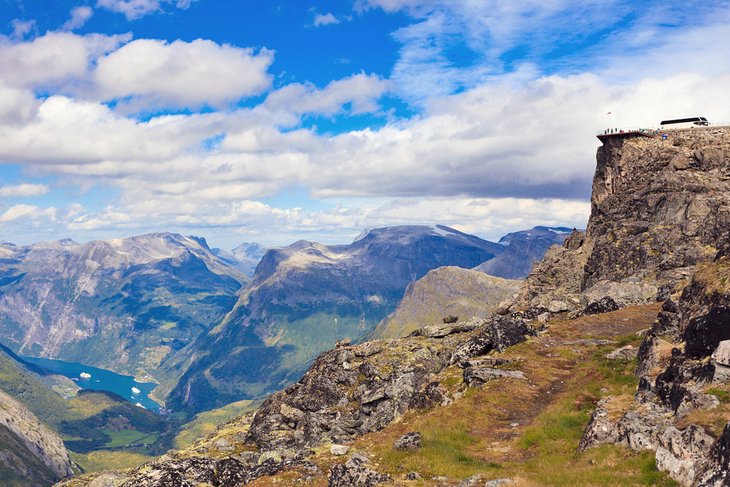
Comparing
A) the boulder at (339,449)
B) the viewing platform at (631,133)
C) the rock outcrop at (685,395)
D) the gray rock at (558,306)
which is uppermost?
the viewing platform at (631,133)

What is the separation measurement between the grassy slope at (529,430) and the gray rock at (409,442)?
436mm

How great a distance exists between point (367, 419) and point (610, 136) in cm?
8250

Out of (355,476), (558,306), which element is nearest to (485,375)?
(355,476)

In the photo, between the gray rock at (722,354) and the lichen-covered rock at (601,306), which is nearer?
the gray rock at (722,354)

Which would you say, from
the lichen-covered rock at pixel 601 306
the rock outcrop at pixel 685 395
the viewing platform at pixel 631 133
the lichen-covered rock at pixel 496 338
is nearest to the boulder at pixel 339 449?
the rock outcrop at pixel 685 395

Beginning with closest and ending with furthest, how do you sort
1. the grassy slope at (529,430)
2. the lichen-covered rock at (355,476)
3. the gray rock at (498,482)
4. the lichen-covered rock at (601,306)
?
the gray rock at (498,482)
the grassy slope at (529,430)
the lichen-covered rock at (355,476)
the lichen-covered rock at (601,306)

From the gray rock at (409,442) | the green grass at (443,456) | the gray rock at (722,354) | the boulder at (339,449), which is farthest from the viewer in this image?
the boulder at (339,449)

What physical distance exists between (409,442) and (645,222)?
2949 inches

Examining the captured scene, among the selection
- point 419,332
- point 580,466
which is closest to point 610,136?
point 419,332

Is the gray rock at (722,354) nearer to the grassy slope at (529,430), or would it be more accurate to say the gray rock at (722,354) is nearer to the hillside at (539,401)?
the hillside at (539,401)

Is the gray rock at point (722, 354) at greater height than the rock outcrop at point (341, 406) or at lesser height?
greater

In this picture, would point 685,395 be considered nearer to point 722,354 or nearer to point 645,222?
point 722,354

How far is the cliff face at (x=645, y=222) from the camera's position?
230 ft

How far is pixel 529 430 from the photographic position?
2944 cm
